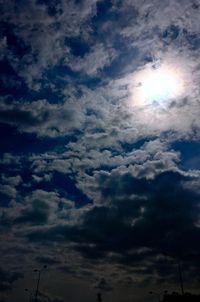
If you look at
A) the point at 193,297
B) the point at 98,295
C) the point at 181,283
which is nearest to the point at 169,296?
the point at 193,297

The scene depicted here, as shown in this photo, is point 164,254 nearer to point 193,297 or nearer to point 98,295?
point 98,295

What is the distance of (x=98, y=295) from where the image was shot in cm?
8962

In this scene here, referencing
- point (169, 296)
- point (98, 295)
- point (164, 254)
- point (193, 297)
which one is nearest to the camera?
point (164, 254)

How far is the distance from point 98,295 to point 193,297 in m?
52.0

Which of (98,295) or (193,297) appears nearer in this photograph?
(98,295)

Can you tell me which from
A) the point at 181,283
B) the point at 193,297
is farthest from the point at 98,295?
the point at 193,297

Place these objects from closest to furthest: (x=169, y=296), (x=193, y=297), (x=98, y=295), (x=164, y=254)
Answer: (x=164, y=254)
(x=98, y=295)
(x=193, y=297)
(x=169, y=296)

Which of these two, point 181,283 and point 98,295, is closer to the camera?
point 181,283

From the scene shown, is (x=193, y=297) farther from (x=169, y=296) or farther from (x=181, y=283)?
(x=181, y=283)

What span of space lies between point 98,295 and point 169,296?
6299 centimetres

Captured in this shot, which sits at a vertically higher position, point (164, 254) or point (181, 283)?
point (164, 254)

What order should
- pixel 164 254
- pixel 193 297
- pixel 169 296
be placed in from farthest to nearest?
pixel 169 296
pixel 193 297
pixel 164 254

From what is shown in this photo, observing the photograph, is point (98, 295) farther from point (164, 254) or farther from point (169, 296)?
point (169, 296)

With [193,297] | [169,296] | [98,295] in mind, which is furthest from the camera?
[169,296]
